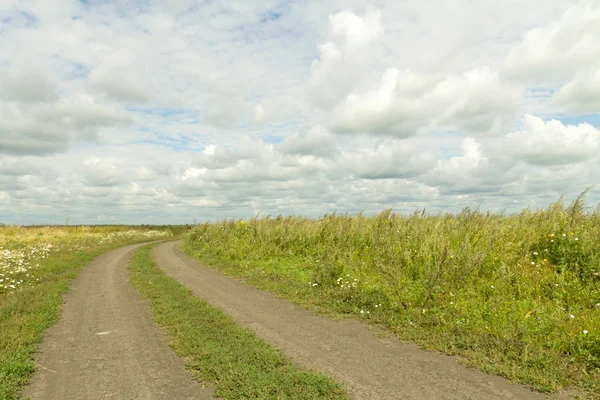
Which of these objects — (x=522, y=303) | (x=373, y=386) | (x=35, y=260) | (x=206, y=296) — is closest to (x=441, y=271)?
Answer: (x=522, y=303)

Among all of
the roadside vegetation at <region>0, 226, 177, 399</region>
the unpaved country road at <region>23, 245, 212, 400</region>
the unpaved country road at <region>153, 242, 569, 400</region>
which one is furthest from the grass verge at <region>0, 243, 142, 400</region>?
the unpaved country road at <region>153, 242, 569, 400</region>

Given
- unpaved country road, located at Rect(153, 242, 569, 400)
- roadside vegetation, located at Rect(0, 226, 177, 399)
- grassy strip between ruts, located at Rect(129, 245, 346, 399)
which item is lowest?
unpaved country road, located at Rect(153, 242, 569, 400)

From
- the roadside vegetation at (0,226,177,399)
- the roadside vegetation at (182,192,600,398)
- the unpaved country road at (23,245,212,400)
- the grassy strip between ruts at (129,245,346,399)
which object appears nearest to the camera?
the grassy strip between ruts at (129,245,346,399)

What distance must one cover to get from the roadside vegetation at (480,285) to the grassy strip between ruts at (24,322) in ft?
19.6

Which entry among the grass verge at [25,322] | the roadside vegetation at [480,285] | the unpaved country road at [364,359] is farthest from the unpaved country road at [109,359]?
the roadside vegetation at [480,285]

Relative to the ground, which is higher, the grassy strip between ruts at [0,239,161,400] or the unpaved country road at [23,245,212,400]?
the grassy strip between ruts at [0,239,161,400]

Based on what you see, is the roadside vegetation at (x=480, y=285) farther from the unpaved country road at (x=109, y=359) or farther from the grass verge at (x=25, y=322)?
the grass verge at (x=25, y=322)

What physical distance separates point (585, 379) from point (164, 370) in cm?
614

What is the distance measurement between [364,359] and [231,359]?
219 cm

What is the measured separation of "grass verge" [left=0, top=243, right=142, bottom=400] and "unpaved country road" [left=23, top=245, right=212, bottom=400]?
184 mm

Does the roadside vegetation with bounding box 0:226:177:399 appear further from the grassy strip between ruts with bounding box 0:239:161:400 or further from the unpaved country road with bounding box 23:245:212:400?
the unpaved country road with bounding box 23:245:212:400

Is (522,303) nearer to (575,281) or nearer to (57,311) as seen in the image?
(575,281)

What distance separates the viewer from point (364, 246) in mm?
14656

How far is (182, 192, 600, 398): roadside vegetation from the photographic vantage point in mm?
5676
